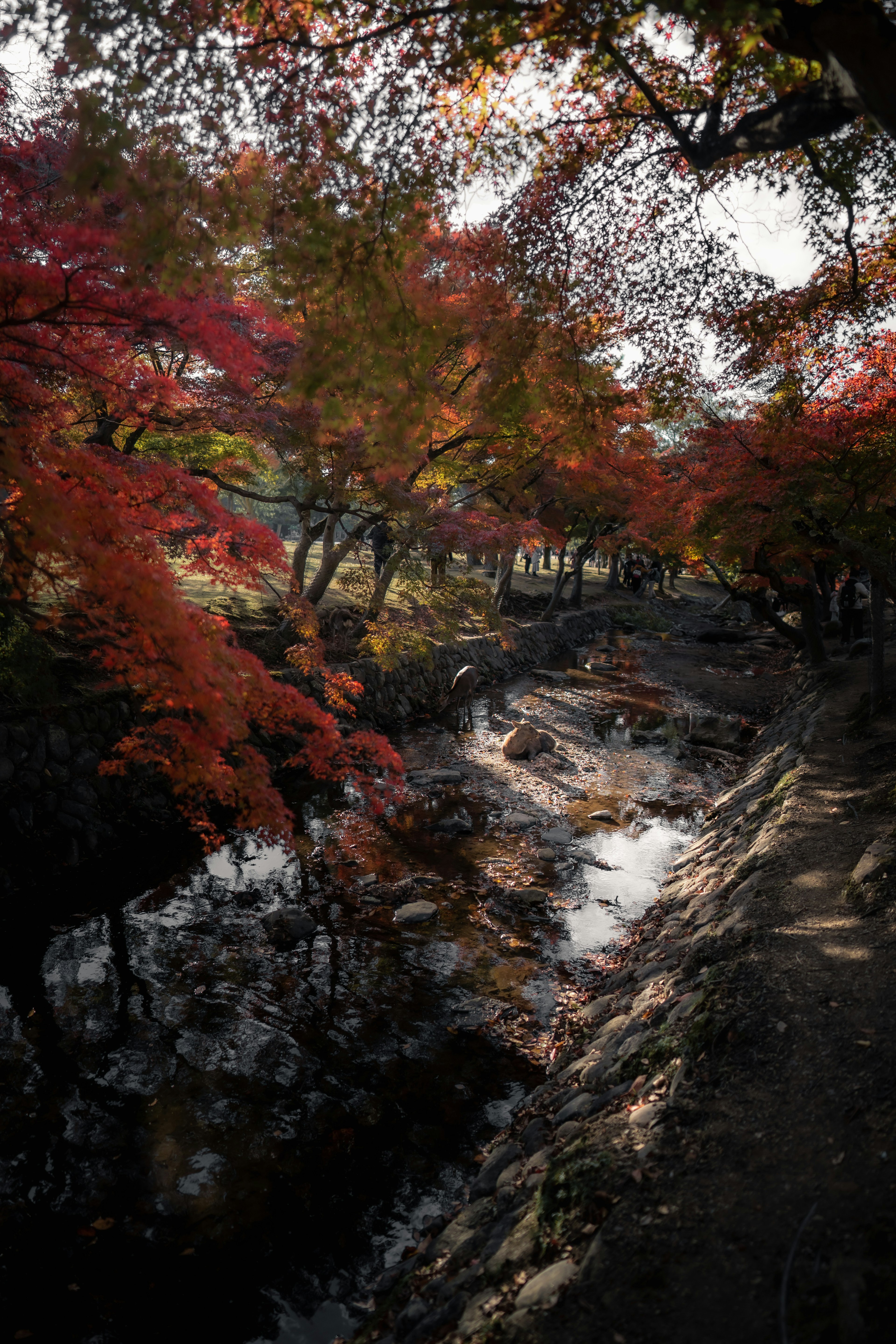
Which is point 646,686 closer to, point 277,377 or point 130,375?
Result: point 277,377

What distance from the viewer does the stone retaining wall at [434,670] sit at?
1531cm

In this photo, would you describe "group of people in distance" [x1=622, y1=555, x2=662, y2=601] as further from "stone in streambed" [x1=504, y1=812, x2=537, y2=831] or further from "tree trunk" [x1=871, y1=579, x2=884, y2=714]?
"stone in streambed" [x1=504, y1=812, x2=537, y2=831]

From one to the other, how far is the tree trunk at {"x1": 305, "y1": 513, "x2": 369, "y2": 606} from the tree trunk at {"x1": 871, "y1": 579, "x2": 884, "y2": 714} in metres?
9.75

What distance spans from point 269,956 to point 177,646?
3.64 m

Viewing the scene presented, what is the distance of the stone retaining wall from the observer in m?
15.3

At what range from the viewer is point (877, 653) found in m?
10.4

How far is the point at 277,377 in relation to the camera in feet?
37.5

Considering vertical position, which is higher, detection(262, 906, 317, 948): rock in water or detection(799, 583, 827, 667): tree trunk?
detection(799, 583, 827, 667): tree trunk

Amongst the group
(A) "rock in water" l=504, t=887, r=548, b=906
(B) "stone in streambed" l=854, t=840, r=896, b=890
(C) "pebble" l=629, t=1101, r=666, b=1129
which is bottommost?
(A) "rock in water" l=504, t=887, r=548, b=906

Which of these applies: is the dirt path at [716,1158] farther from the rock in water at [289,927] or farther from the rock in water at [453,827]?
the rock in water at [453,827]

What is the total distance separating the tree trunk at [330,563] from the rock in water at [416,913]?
29.2 ft

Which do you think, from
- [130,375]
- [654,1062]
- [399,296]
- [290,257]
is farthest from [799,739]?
[130,375]

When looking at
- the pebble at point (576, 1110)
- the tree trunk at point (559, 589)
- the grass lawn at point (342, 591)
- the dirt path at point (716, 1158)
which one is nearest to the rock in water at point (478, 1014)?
the dirt path at point (716, 1158)

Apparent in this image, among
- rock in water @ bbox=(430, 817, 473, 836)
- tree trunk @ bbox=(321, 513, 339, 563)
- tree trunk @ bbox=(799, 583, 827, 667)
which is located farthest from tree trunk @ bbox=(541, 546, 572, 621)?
rock in water @ bbox=(430, 817, 473, 836)
